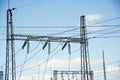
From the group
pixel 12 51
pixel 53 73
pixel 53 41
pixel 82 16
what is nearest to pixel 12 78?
pixel 12 51

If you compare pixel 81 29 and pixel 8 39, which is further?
pixel 81 29

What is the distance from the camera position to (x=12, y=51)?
29.8m

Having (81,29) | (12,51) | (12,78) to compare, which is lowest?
(12,78)

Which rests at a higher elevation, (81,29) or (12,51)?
(81,29)

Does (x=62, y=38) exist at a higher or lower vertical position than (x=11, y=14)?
lower

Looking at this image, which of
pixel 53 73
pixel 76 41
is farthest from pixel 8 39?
pixel 53 73

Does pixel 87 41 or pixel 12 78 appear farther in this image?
pixel 87 41

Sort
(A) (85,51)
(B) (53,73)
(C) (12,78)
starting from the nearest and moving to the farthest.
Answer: (C) (12,78) → (A) (85,51) → (B) (53,73)

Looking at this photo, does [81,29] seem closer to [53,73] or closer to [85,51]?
[85,51]

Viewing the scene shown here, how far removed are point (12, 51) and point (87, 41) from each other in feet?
22.8

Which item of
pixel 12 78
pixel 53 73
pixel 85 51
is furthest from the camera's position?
pixel 53 73

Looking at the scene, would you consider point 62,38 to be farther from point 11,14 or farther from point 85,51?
point 11,14

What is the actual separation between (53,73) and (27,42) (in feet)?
99.4

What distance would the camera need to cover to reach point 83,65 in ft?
106
